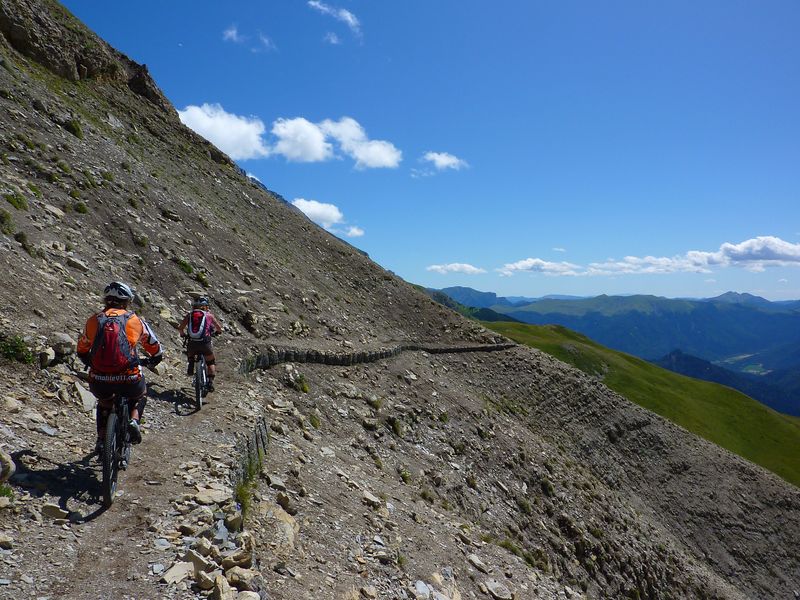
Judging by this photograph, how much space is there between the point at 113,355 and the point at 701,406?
128 meters

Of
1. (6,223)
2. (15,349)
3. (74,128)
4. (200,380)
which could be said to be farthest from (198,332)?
(74,128)

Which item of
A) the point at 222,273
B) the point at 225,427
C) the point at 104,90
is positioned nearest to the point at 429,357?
the point at 222,273

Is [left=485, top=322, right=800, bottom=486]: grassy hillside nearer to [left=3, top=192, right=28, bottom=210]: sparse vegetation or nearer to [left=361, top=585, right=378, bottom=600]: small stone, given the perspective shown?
[left=361, top=585, right=378, bottom=600]: small stone

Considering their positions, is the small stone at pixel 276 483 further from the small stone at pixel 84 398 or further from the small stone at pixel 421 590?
the small stone at pixel 84 398

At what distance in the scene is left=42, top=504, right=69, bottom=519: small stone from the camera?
313 inches

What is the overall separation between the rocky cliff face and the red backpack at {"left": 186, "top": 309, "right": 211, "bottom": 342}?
2104mm

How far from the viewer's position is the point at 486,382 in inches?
1764

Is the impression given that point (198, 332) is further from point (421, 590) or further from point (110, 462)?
point (421, 590)

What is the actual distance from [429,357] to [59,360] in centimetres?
3176

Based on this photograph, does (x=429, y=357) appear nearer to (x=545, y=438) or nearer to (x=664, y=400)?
(x=545, y=438)

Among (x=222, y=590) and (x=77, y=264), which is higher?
(x=77, y=264)

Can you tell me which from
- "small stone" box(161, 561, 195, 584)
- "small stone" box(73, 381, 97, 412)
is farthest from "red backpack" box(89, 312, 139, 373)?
"small stone" box(73, 381, 97, 412)

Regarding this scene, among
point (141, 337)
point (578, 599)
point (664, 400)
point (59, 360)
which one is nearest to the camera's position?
point (141, 337)

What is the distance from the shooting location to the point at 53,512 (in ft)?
26.2
